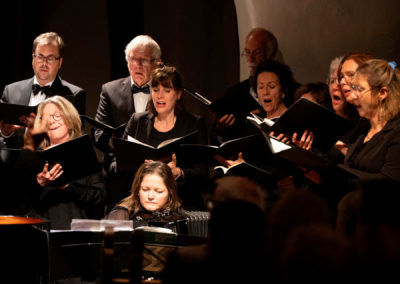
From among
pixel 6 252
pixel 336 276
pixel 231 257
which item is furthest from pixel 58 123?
pixel 336 276

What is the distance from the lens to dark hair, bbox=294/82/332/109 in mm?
4906

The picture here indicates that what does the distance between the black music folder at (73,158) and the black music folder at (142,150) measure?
0.57 feet

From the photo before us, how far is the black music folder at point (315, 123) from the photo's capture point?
4043 millimetres

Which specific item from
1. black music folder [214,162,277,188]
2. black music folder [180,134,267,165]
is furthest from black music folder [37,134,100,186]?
Answer: black music folder [214,162,277,188]

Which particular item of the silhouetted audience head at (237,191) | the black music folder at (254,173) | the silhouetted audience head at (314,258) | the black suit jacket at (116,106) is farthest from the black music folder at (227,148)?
the silhouetted audience head at (314,258)

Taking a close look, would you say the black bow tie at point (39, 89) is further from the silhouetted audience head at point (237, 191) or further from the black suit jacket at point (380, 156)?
the silhouetted audience head at point (237, 191)

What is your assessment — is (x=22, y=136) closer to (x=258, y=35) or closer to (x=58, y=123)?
(x=58, y=123)

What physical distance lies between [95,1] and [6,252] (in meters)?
4.58

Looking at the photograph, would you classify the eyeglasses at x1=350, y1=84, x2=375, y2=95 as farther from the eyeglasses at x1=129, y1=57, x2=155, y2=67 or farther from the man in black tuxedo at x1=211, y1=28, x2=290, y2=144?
the eyeglasses at x1=129, y1=57, x2=155, y2=67

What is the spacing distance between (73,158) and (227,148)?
3.31ft

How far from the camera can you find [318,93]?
4.93m

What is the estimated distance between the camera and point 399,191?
7.25ft

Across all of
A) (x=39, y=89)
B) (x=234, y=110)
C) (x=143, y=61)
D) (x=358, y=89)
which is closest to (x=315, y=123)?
(x=358, y=89)

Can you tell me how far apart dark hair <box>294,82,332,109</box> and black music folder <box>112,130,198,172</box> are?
3.18 feet
